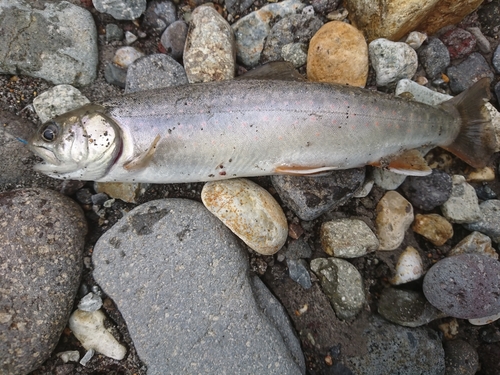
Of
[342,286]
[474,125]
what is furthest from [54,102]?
[474,125]

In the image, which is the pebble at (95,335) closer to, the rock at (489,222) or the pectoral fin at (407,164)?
the pectoral fin at (407,164)

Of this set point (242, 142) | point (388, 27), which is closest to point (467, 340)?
point (242, 142)

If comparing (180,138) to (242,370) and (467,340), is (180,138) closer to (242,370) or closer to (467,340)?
(242,370)

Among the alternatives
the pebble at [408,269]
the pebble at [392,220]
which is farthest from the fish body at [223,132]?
the pebble at [408,269]

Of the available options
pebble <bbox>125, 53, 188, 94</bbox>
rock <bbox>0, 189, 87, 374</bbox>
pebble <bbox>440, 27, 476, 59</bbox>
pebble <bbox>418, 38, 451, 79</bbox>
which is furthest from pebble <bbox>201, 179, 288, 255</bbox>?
pebble <bbox>440, 27, 476, 59</bbox>

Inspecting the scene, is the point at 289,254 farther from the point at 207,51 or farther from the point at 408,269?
the point at 207,51

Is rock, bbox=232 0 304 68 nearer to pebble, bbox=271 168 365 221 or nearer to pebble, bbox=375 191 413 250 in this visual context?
pebble, bbox=271 168 365 221

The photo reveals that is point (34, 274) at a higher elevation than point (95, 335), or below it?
higher
